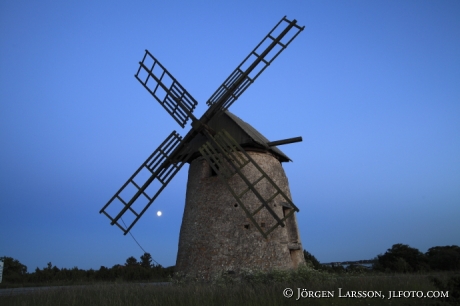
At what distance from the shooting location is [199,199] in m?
12.0

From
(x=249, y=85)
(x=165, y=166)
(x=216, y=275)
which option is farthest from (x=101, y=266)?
(x=249, y=85)

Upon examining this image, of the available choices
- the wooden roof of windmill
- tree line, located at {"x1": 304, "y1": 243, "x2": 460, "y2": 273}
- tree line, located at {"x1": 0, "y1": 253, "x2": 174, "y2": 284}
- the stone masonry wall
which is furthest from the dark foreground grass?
tree line, located at {"x1": 304, "y1": 243, "x2": 460, "y2": 273}

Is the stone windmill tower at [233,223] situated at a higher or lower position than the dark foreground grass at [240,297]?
higher

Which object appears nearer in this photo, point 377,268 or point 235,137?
point 235,137

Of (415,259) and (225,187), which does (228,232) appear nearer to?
(225,187)

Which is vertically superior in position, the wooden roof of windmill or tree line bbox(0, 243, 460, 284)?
the wooden roof of windmill

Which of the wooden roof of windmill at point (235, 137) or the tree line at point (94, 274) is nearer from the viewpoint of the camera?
the wooden roof of windmill at point (235, 137)

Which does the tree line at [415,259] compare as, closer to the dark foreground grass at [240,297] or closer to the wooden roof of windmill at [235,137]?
the wooden roof of windmill at [235,137]

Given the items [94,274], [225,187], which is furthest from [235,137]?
[94,274]

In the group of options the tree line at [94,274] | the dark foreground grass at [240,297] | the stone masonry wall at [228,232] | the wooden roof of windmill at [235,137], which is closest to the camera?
the dark foreground grass at [240,297]

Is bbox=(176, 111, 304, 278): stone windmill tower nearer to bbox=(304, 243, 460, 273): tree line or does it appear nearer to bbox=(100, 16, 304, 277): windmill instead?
bbox=(100, 16, 304, 277): windmill

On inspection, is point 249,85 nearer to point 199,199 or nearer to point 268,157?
point 268,157

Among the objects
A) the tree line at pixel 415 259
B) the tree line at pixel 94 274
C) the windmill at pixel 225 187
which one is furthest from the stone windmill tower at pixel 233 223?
the tree line at pixel 415 259

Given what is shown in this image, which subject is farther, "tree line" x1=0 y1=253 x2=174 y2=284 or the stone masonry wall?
"tree line" x1=0 y1=253 x2=174 y2=284
